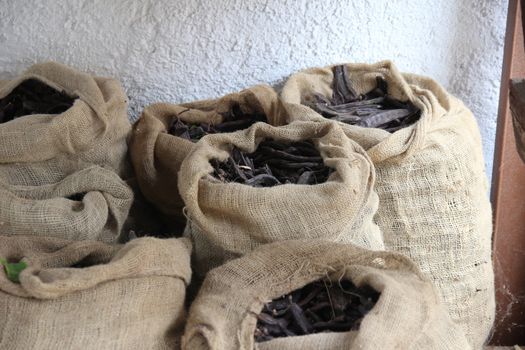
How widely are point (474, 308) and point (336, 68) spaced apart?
83 centimetres

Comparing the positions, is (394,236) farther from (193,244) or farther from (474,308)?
(193,244)

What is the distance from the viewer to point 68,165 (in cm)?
169

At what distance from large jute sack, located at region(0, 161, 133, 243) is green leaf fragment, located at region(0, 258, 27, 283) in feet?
0.77

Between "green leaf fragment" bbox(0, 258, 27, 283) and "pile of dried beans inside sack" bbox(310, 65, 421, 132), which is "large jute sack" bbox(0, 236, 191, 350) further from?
"pile of dried beans inside sack" bbox(310, 65, 421, 132)

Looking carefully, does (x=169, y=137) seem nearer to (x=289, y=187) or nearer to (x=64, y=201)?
(x=64, y=201)

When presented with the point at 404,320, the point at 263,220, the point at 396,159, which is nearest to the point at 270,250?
the point at 263,220

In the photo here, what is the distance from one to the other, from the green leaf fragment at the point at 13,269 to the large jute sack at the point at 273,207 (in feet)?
1.12

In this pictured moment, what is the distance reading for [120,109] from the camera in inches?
71.5

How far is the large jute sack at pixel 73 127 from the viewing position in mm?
1597

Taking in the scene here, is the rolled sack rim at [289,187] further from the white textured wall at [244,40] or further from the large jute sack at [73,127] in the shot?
the white textured wall at [244,40]

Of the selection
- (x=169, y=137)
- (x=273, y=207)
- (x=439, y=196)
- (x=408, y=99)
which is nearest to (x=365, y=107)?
(x=408, y=99)

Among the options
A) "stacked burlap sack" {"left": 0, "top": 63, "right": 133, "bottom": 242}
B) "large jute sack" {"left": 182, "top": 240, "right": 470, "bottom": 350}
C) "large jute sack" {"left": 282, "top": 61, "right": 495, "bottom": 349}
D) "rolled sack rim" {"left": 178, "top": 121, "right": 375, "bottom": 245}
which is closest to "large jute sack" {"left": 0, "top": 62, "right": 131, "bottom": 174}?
"stacked burlap sack" {"left": 0, "top": 63, "right": 133, "bottom": 242}

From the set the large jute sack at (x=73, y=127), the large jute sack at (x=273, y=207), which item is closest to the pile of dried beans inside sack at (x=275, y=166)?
the large jute sack at (x=273, y=207)

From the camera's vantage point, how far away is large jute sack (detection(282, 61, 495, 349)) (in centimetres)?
171
